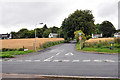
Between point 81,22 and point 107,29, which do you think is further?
point 107,29

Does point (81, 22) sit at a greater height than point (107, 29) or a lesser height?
greater

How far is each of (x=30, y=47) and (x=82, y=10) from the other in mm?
37398

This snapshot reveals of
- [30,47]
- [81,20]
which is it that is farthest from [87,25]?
[30,47]

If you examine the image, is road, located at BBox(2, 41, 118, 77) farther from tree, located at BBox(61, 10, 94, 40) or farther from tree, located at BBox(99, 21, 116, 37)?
tree, located at BBox(99, 21, 116, 37)

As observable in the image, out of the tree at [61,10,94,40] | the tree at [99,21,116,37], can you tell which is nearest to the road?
the tree at [61,10,94,40]

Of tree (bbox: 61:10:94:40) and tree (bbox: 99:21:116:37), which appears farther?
tree (bbox: 99:21:116:37)

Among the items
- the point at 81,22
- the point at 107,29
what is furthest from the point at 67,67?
the point at 107,29

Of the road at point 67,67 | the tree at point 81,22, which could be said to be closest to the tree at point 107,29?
the tree at point 81,22

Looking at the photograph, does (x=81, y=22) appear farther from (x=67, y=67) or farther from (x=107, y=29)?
(x=67, y=67)

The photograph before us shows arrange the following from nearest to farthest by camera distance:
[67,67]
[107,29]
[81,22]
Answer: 1. [67,67]
2. [81,22]
3. [107,29]

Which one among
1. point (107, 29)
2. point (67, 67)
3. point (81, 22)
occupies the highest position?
point (81, 22)

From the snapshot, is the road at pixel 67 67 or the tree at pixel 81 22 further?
the tree at pixel 81 22

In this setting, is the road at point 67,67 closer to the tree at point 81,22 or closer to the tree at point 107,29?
the tree at point 81,22

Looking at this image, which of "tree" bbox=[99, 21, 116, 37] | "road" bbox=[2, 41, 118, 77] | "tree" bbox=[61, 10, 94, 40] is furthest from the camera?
"tree" bbox=[99, 21, 116, 37]
